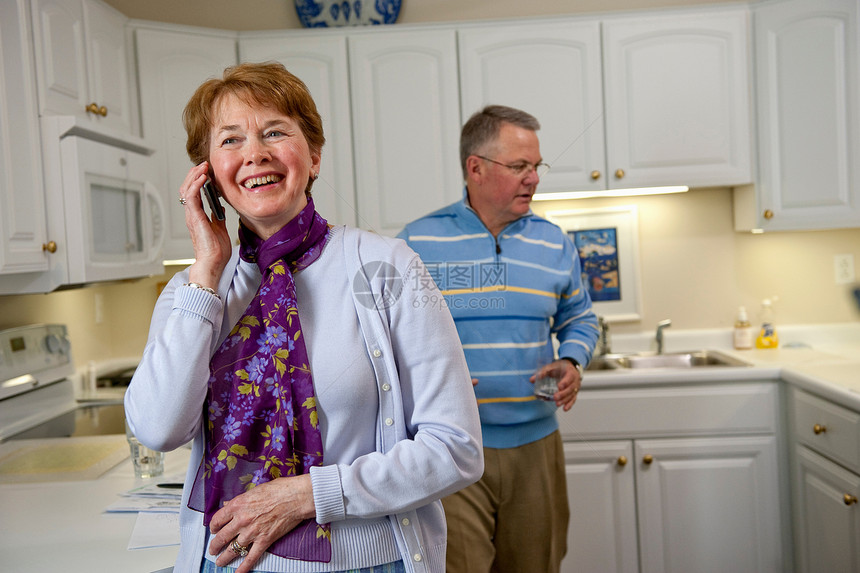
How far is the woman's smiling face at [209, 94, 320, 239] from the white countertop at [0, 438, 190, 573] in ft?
1.75

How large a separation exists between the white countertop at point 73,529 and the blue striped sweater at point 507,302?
27.1 inches

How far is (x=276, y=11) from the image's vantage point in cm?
295

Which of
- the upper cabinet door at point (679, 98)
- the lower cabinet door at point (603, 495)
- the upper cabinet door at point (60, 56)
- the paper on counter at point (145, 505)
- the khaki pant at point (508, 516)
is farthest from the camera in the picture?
the upper cabinet door at point (679, 98)

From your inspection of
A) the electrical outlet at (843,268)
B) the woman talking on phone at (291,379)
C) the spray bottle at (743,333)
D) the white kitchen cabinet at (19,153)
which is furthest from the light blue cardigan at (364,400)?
the electrical outlet at (843,268)

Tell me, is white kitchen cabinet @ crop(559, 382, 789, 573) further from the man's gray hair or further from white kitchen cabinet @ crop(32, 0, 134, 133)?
white kitchen cabinet @ crop(32, 0, 134, 133)

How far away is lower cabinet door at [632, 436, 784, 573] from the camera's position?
238 centimetres

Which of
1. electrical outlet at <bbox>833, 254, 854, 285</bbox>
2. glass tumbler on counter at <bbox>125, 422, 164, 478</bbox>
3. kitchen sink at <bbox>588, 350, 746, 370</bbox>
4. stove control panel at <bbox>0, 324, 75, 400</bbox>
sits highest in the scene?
electrical outlet at <bbox>833, 254, 854, 285</bbox>

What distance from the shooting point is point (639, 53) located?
8.61 feet

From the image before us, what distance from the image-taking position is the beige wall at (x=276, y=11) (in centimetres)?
294

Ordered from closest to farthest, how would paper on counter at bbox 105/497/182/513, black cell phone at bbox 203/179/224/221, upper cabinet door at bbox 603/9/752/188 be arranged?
black cell phone at bbox 203/179/224/221, paper on counter at bbox 105/497/182/513, upper cabinet door at bbox 603/9/752/188

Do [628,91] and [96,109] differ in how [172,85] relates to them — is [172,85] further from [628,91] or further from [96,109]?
[628,91]

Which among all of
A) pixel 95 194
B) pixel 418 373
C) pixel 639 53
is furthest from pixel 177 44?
pixel 418 373

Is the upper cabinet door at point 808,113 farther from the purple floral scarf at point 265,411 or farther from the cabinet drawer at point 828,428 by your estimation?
the purple floral scarf at point 265,411

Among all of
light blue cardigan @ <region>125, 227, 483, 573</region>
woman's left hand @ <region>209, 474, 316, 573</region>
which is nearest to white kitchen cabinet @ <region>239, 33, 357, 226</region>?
light blue cardigan @ <region>125, 227, 483, 573</region>
